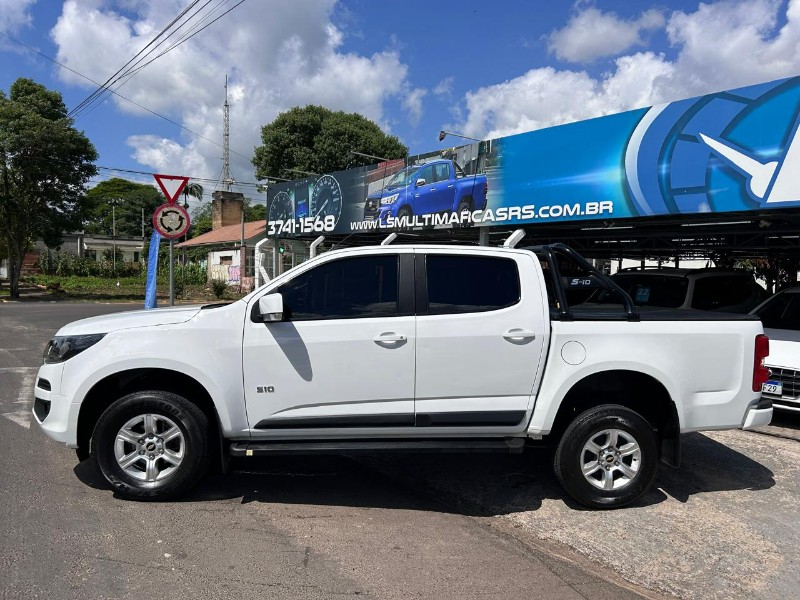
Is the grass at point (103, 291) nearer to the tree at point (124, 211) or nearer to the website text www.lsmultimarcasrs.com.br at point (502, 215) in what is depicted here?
the website text www.lsmultimarcasrs.com.br at point (502, 215)

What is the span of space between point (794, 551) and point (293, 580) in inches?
126

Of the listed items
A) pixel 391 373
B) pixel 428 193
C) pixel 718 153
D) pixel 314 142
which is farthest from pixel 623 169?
pixel 314 142

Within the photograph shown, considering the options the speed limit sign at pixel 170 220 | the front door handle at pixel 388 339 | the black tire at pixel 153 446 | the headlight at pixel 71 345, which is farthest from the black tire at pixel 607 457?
the speed limit sign at pixel 170 220

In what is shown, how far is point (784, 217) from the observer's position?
28.0ft

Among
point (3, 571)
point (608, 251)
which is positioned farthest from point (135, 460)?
point (608, 251)

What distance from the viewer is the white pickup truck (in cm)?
428

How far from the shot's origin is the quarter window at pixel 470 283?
14.6ft

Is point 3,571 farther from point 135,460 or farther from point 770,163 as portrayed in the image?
point 770,163

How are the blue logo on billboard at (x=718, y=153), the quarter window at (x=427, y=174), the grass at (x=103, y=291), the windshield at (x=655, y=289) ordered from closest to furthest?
the blue logo on billboard at (x=718, y=153) < the windshield at (x=655, y=289) < the quarter window at (x=427, y=174) < the grass at (x=103, y=291)

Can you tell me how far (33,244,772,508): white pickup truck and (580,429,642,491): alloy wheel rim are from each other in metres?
0.01

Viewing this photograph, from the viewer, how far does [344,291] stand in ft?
14.6

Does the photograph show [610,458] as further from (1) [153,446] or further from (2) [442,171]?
(2) [442,171]

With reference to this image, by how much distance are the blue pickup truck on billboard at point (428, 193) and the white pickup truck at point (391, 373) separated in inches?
295

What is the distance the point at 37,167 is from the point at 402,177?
2047 centimetres
